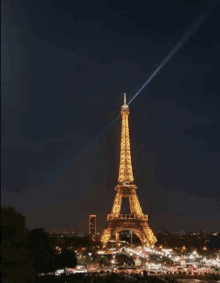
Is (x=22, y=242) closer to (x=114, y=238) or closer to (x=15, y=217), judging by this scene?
(x=15, y=217)

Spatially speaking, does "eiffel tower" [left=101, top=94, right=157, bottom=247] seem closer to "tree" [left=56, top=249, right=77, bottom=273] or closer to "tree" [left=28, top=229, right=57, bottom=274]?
"tree" [left=56, top=249, right=77, bottom=273]

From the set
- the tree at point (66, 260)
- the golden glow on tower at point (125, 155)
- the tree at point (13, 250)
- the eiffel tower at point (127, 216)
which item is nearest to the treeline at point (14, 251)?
the tree at point (13, 250)

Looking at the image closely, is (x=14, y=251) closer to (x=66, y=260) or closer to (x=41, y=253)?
(x=41, y=253)

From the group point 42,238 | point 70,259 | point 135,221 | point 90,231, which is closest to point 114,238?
point 135,221

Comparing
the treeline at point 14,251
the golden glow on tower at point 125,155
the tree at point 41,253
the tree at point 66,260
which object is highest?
the golden glow on tower at point 125,155

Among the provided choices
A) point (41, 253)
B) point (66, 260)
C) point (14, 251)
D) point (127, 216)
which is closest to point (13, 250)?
point (14, 251)

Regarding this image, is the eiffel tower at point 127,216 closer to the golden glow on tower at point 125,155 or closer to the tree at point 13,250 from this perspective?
the golden glow on tower at point 125,155

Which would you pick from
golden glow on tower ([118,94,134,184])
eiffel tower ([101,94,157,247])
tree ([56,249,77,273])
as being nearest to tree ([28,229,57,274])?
tree ([56,249,77,273])
